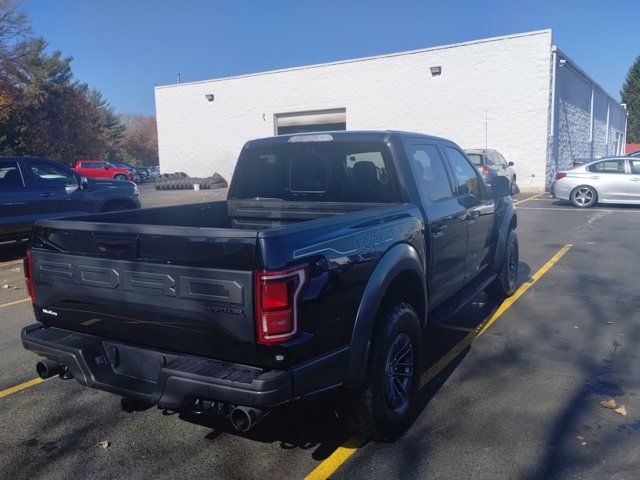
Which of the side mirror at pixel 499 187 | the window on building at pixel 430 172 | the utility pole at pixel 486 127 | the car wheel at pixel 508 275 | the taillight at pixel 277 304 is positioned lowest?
the car wheel at pixel 508 275

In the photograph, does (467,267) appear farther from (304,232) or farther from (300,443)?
(304,232)

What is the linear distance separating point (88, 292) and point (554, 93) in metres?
24.2

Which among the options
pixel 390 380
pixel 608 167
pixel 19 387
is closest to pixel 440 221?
pixel 390 380

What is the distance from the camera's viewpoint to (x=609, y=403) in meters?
3.91

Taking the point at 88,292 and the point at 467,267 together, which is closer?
the point at 88,292

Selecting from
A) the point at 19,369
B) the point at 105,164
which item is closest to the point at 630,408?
the point at 19,369

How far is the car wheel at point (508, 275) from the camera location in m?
6.37

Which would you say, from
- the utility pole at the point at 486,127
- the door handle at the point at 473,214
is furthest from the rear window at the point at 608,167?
the door handle at the point at 473,214

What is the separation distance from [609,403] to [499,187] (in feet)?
8.81

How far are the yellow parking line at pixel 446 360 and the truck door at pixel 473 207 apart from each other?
0.61m

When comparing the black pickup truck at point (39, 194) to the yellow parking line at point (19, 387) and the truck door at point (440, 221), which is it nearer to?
the yellow parking line at point (19, 387)

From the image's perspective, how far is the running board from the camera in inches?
174

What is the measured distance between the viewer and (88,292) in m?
3.11

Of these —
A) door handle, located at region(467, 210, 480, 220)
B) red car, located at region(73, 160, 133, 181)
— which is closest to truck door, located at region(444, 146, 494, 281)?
door handle, located at region(467, 210, 480, 220)
